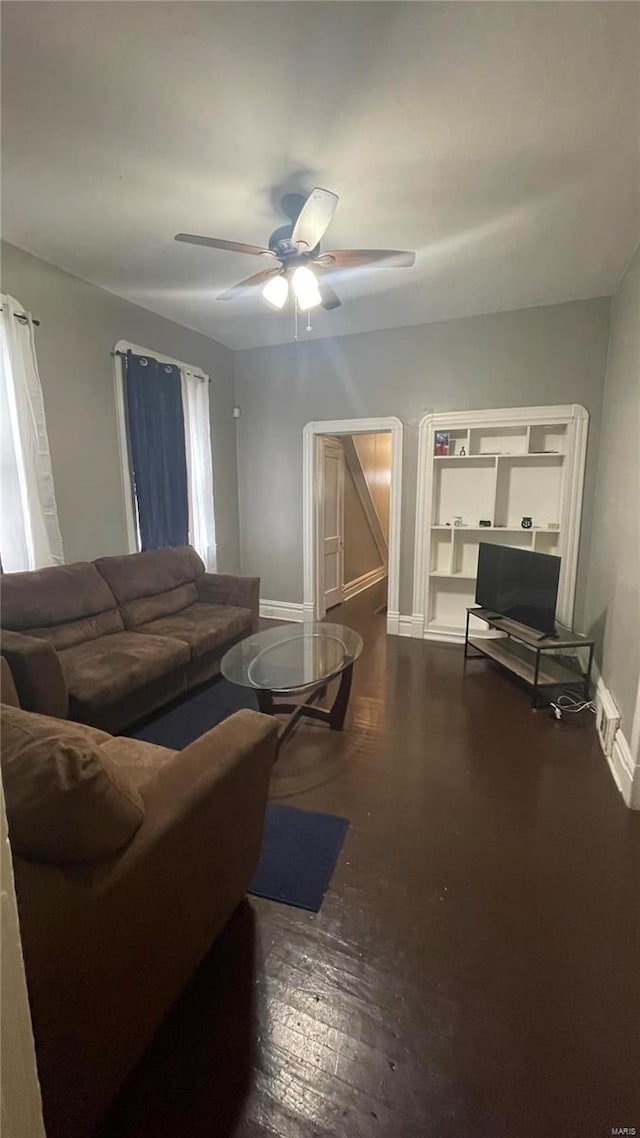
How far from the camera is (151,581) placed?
353 cm

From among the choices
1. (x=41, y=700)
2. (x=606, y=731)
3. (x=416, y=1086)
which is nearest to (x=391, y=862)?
(x=416, y=1086)

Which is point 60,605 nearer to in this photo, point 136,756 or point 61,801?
point 136,756

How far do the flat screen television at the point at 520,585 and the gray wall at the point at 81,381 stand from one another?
9.93 ft

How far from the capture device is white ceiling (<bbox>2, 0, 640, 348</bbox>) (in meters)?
1.46

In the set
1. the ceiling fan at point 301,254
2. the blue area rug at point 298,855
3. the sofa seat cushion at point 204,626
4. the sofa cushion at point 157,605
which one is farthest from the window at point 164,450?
the blue area rug at point 298,855

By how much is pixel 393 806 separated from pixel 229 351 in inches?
180

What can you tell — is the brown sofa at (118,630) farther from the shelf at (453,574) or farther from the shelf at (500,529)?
the shelf at (500,529)

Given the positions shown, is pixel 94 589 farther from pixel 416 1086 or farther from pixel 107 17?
pixel 416 1086

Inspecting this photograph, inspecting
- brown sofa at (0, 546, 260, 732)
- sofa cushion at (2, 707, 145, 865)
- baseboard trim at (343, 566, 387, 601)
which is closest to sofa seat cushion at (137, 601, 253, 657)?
brown sofa at (0, 546, 260, 732)

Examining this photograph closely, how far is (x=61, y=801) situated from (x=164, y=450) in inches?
139

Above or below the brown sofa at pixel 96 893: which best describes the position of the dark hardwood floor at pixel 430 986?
below

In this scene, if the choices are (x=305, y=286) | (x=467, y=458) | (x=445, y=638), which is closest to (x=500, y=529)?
(x=467, y=458)

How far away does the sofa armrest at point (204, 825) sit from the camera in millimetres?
1011

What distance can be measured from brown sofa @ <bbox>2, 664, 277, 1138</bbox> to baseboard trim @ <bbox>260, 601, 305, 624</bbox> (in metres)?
3.79
